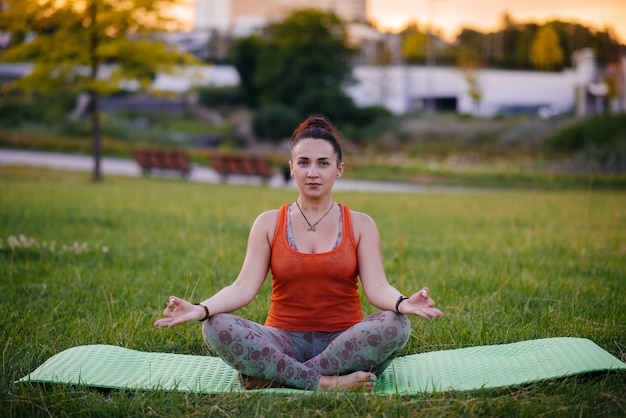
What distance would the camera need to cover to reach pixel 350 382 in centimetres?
321

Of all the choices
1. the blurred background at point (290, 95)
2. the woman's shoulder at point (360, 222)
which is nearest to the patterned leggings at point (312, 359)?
the woman's shoulder at point (360, 222)

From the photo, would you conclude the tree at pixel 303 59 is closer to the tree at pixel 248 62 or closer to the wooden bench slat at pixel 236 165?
the tree at pixel 248 62

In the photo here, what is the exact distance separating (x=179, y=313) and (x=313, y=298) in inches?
27.9

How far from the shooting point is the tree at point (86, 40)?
17.9 m

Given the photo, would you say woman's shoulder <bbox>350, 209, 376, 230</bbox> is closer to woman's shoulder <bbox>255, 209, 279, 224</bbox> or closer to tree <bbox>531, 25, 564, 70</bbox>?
woman's shoulder <bbox>255, 209, 279, 224</bbox>

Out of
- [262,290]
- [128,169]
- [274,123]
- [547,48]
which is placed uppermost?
[547,48]

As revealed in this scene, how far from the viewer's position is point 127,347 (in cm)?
407

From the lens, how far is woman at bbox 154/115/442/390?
10.5 ft

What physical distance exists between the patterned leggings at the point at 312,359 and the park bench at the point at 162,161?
19.9 metres

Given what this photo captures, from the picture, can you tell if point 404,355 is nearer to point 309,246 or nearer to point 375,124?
point 309,246

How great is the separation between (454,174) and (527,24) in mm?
79423

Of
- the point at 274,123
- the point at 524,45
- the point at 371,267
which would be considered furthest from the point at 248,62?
the point at 524,45

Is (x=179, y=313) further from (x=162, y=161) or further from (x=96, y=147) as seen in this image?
(x=162, y=161)

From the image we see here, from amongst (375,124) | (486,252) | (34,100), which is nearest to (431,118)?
(375,124)
